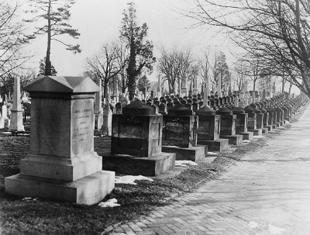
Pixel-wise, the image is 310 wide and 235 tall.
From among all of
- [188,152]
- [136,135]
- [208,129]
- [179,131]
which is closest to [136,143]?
[136,135]

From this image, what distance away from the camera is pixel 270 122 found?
26.7m

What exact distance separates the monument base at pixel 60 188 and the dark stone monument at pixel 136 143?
2540 millimetres

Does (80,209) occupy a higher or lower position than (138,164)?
lower

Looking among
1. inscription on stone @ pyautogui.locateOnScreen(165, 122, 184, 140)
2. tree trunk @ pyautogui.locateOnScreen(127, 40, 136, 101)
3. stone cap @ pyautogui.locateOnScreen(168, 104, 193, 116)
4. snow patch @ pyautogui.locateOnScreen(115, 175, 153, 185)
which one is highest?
tree trunk @ pyautogui.locateOnScreen(127, 40, 136, 101)

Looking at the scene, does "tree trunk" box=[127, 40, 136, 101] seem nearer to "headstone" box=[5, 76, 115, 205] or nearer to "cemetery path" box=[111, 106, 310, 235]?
"cemetery path" box=[111, 106, 310, 235]

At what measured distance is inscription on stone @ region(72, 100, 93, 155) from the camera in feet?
20.4

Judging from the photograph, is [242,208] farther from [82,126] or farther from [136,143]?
[136,143]

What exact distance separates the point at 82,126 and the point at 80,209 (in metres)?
1.49

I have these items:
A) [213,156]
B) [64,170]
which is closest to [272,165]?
[213,156]

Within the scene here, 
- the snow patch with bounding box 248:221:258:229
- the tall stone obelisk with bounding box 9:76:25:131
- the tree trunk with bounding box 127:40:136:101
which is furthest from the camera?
the tree trunk with bounding box 127:40:136:101

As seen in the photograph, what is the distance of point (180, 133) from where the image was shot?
11.9m

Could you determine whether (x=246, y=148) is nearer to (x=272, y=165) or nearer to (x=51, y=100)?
(x=272, y=165)

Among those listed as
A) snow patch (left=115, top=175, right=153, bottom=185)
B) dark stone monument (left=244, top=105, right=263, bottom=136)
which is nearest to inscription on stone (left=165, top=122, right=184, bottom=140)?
snow patch (left=115, top=175, right=153, bottom=185)

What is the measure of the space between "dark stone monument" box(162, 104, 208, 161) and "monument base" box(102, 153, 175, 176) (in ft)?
7.30
